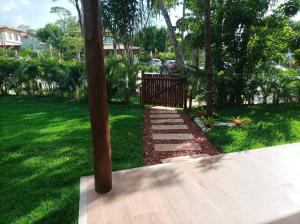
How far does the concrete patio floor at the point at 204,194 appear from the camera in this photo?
2801mm

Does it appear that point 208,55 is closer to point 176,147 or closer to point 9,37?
point 176,147

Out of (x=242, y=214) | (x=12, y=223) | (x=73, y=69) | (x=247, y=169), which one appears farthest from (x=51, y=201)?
(x=73, y=69)

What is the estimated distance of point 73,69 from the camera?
10258 millimetres

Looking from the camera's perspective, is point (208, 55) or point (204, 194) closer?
point (204, 194)

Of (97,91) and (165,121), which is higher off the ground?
(97,91)

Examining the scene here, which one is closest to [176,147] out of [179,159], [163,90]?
[179,159]

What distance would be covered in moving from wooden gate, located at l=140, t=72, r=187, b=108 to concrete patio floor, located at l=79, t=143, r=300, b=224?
4.74 metres

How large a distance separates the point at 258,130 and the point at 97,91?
14.1ft

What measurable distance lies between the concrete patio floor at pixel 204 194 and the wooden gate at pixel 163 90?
15.6 feet

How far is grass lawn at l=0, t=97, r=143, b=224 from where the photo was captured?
10.4 ft

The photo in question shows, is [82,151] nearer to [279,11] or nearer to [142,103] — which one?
[142,103]

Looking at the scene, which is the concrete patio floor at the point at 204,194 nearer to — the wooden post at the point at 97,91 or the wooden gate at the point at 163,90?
the wooden post at the point at 97,91

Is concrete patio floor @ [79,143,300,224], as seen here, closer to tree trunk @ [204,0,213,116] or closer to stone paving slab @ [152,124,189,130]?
stone paving slab @ [152,124,189,130]

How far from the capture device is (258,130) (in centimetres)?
595
